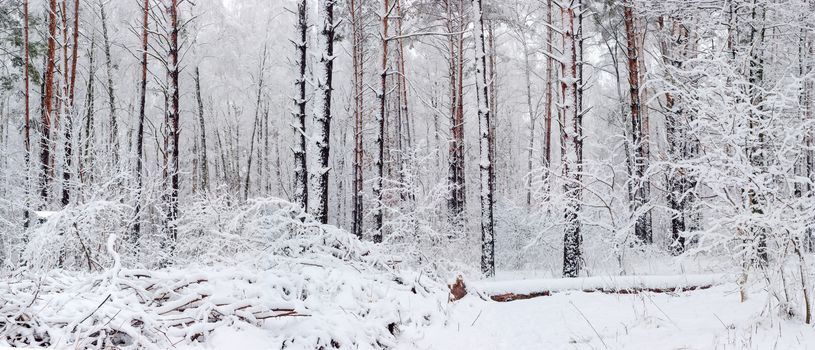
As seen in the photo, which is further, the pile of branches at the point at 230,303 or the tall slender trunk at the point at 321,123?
the tall slender trunk at the point at 321,123

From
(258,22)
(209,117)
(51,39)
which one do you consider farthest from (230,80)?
(51,39)

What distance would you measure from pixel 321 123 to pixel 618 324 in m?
4.91

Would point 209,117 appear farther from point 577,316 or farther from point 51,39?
point 577,316

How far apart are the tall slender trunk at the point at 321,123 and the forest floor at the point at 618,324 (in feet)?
8.96

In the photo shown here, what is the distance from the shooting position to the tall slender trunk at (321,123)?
7.54 metres

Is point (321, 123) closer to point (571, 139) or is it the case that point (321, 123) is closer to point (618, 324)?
point (571, 139)

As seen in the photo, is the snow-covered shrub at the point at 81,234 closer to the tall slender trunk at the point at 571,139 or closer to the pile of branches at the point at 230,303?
the pile of branches at the point at 230,303

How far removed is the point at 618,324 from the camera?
4648 millimetres

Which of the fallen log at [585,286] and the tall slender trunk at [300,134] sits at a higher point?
the tall slender trunk at [300,134]

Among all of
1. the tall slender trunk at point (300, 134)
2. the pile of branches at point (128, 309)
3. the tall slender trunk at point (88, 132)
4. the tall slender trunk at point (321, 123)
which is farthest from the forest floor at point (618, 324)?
the tall slender trunk at point (88, 132)

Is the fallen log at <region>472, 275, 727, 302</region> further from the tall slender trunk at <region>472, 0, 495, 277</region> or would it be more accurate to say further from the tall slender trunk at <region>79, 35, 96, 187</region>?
the tall slender trunk at <region>79, 35, 96, 187</region>

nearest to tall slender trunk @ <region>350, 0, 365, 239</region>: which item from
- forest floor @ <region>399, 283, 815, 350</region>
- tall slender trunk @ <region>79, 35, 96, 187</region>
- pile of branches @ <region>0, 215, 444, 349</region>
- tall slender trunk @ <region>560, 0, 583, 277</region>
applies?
tall slender trunk @ <region>79, 35, 96, 187</region>

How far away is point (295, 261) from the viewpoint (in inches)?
207

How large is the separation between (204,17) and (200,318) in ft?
78.3
